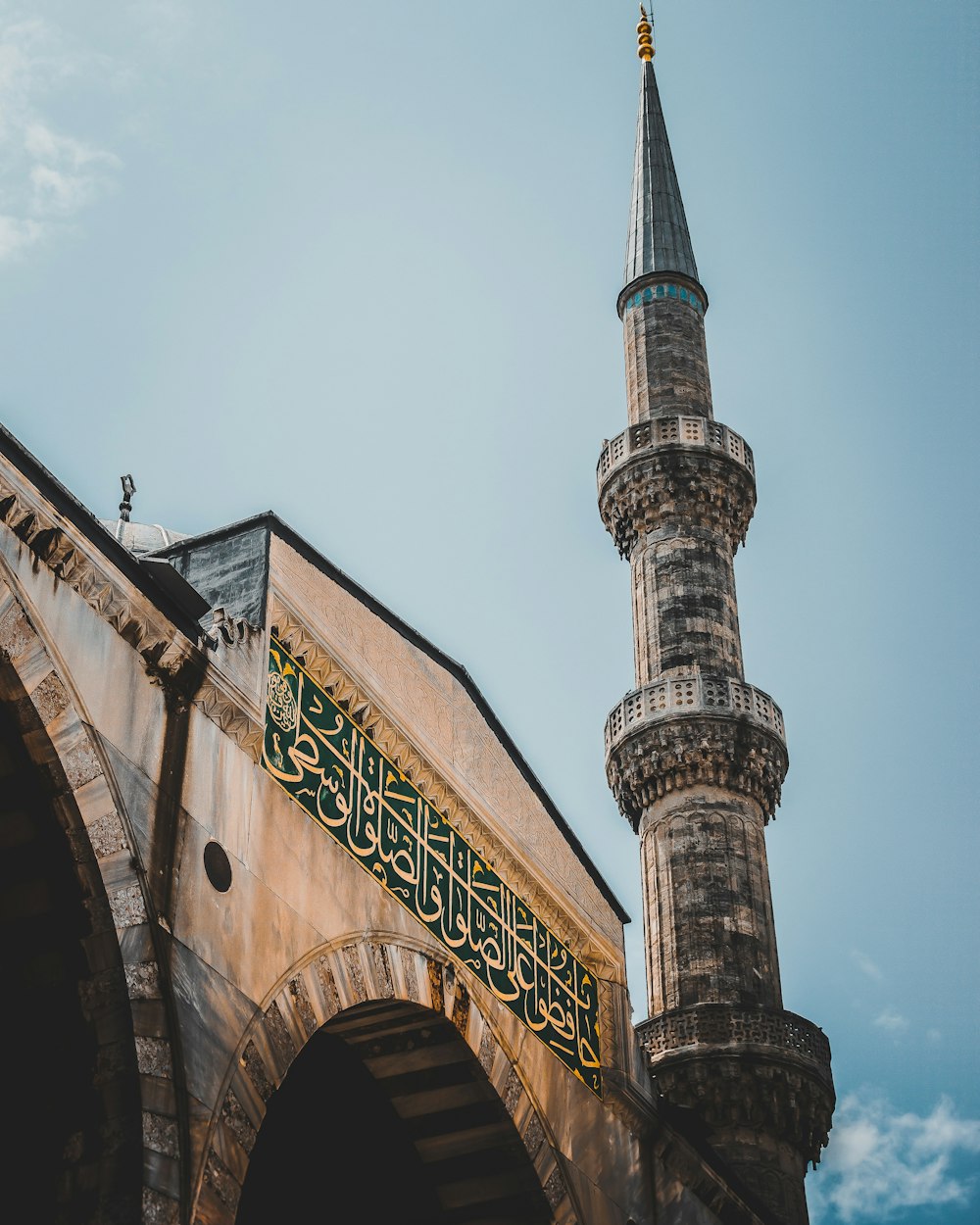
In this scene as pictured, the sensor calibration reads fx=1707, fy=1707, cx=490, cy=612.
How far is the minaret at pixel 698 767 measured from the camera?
1512cm

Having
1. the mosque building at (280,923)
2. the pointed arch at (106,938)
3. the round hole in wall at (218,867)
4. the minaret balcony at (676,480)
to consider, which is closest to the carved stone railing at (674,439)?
the minaret balcony at (676,480)

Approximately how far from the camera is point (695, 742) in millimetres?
16750

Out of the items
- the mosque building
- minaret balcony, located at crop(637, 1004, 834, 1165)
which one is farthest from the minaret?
the mosque building

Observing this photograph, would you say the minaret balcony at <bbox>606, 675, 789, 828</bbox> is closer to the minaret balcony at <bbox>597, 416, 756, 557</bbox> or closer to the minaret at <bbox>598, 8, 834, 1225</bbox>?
the minaret at <bbox>598, 8, 834, 1225</bbox>

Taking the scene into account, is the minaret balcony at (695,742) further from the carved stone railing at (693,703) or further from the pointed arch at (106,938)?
the pointed arch at (106,938)

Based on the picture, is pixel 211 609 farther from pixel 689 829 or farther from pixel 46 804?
pixel 689 829

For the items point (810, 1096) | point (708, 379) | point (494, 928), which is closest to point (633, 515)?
point (708, 379)

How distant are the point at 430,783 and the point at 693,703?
883cm

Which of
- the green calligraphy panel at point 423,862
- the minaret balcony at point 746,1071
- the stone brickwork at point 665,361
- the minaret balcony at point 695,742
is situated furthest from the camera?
the stone brickwork at point 665,361

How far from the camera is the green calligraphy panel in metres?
7.36

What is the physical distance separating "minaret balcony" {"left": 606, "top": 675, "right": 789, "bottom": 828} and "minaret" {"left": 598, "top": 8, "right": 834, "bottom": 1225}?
0.06ft

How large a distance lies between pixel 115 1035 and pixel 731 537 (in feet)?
45.9

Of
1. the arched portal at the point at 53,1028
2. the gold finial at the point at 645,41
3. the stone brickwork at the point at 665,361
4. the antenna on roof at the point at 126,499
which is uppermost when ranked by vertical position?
the gold finial at the point at 645,41

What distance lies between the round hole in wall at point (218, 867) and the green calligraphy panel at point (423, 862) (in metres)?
0.66
